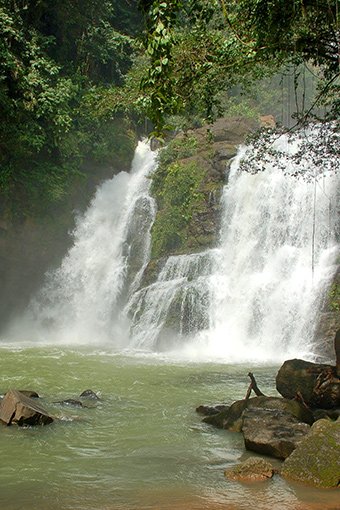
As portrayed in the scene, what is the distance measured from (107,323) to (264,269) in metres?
7.12

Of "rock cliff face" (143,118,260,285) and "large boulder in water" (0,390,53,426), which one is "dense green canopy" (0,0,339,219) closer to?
"rock cliff face" (143,118,260,285)

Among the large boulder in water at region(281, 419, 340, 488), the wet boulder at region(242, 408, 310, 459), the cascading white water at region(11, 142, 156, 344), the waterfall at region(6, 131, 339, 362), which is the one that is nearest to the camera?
the large boulder in water at region(281, 419, 340, 488)

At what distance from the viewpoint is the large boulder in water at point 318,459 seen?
5.99 m

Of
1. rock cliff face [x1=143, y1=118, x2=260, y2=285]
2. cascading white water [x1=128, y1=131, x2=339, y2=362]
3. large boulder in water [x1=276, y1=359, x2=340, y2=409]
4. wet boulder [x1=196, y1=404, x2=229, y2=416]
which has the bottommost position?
wet boulder [x1=196, y1=404, x2=229, y2=416]

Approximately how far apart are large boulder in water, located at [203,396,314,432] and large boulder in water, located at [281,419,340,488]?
1.64m

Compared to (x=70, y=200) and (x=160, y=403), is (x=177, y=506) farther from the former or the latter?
(x=70, y=200)

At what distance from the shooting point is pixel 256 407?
27.8 feet

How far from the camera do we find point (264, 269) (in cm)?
1980

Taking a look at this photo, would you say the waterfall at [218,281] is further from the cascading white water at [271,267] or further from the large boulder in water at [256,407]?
the large boulder in water at [256,407]

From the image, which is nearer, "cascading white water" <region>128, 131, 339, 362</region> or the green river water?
the green river water

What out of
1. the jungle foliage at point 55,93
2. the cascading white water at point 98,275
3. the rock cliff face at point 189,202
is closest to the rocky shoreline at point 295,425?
the jungle foliage at point 55,93

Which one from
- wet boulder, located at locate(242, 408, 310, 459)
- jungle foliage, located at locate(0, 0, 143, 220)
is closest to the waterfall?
jungle foliage, located at locate(0, 0, 143, 220)

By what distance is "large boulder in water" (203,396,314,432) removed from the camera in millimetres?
8346

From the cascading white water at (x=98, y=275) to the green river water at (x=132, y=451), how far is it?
964 cm
